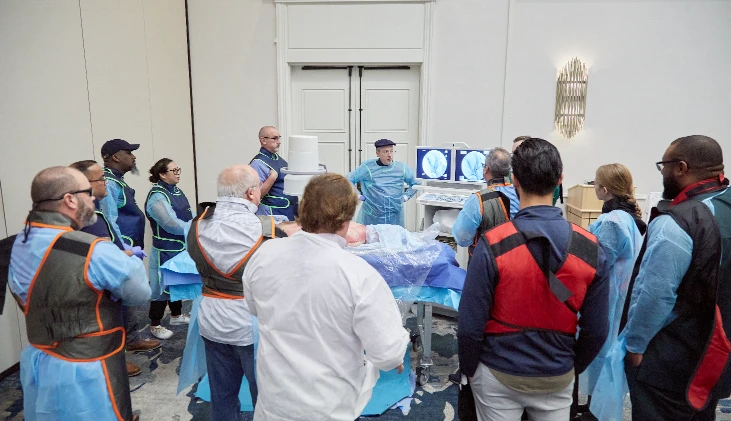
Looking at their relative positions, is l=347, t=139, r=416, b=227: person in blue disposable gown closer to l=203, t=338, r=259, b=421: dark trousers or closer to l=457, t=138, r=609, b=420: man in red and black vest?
l=203, t=338, r=259, b=421: dark trousers

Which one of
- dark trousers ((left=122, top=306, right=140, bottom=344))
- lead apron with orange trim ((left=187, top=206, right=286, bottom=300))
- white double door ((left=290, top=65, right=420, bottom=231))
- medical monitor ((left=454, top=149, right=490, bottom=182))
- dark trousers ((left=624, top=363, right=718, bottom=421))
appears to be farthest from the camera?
white double door ((left=290, top=65, right=420, bottom=231))

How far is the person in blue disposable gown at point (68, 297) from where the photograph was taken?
1.59 m

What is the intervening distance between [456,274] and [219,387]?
54.7 inches

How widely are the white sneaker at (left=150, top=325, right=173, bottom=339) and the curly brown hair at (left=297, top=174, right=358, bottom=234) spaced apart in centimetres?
270

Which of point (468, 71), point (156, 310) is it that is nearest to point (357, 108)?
point (468, 71)

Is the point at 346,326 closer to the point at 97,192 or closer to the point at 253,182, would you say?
the point at 253,182

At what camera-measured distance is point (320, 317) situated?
1.30m

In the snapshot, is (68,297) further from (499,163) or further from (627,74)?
(627,74)

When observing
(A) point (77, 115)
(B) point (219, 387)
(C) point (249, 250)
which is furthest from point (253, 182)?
(A) point (77, 115)

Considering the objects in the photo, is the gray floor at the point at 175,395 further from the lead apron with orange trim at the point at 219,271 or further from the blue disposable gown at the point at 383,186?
the blue disposable gown at the point at 383,186

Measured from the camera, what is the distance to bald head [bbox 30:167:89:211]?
63.1 inches

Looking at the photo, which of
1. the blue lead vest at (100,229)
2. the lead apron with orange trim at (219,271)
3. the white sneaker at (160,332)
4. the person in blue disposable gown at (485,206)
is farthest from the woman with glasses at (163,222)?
the person in blue disposable gown at (485,206)

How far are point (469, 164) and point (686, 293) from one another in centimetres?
250

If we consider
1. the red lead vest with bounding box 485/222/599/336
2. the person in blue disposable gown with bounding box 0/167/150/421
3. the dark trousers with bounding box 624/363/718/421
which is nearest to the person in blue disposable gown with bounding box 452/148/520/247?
the dark trousers with bounding box 624/363/718/421
